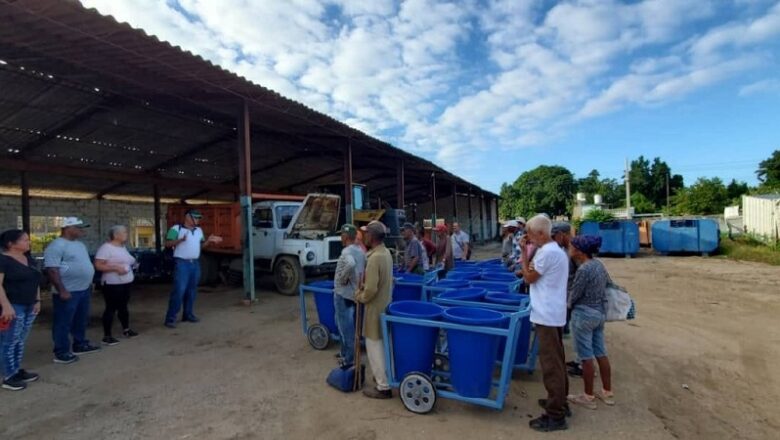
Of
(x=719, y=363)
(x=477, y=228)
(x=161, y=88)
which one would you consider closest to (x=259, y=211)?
(x=161, y=88)

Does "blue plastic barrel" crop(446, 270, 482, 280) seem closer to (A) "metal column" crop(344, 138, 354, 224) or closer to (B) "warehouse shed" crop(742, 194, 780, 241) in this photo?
(A) "metal column" crop(344, 138, 354, 224)

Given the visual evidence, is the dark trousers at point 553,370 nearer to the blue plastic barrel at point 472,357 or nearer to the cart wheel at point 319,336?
the blue plastic barrel at point 472,357

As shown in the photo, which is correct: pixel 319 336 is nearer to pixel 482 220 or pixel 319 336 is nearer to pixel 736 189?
pixel 482 220

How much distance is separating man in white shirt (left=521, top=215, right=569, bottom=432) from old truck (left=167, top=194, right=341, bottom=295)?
6.24 m

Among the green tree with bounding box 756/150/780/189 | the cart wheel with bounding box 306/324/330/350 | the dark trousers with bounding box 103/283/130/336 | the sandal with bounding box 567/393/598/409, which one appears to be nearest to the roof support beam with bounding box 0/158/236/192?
the dark trousers with bounding box 103/283/130/336

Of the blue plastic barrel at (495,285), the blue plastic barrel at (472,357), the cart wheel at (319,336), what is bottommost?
the cart wheel at (319,336)

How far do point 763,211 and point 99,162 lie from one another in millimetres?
23824

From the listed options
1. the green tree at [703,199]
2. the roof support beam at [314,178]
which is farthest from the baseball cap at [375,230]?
the green tree at [703,199]

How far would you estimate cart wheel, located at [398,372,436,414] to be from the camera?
3.25 m

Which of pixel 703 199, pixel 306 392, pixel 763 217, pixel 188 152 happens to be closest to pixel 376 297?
pixel 306 392

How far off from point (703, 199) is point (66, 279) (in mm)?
42883

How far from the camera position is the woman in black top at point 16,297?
12.3 ft

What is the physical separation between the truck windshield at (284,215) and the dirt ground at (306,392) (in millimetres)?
3106

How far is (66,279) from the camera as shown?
4457 millimetres
